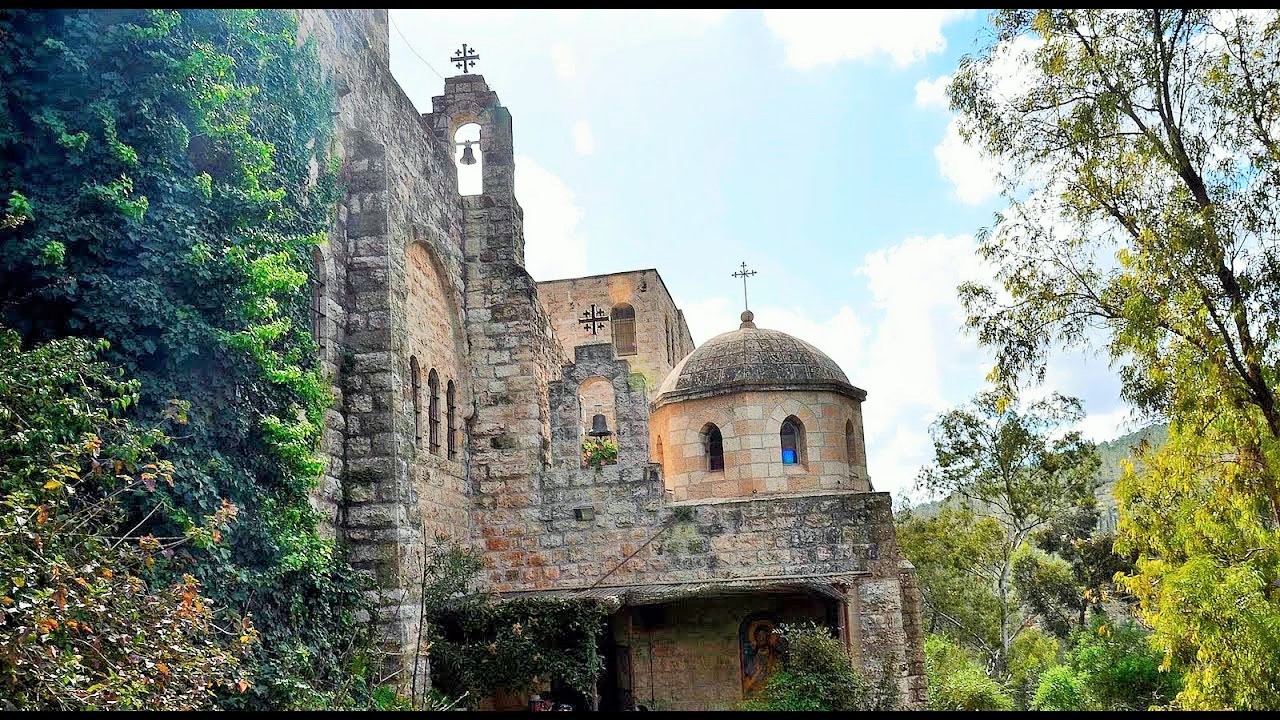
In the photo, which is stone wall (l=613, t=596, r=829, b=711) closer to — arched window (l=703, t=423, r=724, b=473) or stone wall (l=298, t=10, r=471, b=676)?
arched window (l=703, t=423, r=724, b=473)

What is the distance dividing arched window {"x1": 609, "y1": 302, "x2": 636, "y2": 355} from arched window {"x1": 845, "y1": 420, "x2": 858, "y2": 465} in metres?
13.6

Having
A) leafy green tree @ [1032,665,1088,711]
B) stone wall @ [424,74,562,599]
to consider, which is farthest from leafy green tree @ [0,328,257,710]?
leafy green tree @ [1032,665,1088,711]

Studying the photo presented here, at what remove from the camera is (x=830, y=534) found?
529 inches

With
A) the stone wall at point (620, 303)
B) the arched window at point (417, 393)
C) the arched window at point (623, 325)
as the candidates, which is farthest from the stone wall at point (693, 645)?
the arched window at point (623, 325)

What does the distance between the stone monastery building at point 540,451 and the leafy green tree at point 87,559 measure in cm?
382

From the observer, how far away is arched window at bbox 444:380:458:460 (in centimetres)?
1409

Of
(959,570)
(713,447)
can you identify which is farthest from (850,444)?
(959,570)

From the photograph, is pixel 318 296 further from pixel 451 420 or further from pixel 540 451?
pixel 540 451

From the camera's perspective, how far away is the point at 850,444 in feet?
58.1

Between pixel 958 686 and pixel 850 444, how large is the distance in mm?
5260

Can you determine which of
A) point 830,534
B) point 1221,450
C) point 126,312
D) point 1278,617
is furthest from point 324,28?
point 1278,617

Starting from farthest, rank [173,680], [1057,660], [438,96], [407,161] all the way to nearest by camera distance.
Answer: [1057,660] < [438,96] < [407,161] < [173,680]

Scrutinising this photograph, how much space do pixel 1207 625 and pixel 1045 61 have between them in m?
6.11

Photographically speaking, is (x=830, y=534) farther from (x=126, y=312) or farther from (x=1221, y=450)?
(x=126, y=312)
